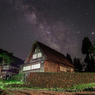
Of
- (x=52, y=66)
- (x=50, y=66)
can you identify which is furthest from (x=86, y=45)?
(x=50, y=66)

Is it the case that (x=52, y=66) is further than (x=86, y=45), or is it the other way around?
(x=86, y=45)

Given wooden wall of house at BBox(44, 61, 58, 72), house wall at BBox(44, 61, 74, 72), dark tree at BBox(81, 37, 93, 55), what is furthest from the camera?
dark tree at BBox(81, 37, 93, 55)

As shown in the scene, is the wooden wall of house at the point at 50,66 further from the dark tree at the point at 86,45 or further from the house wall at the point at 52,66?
the dark tree at the point at 86,45

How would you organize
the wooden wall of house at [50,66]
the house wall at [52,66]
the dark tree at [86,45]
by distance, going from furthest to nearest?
the dark tree at [86,45], the house wall at [52,66], the wooden wall of house at [50,66]

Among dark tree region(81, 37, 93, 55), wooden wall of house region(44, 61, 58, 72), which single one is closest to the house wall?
wooden wall of house region(44, 61, 58, 72)

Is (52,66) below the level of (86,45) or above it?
below

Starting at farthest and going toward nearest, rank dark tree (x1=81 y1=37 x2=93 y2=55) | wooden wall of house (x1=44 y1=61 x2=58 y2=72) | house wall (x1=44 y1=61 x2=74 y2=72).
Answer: dark tree (x1=81 y1=37 x2=93 y2=55), house wall (x1=44 y1=61 x2=74 y2=72), wooden wall of house (x1=44 y1=61 x2=58 y2=72)

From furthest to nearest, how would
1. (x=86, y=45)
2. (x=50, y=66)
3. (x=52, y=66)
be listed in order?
(x=86, y=45), (x=52, y=66), (x=50, y=66)

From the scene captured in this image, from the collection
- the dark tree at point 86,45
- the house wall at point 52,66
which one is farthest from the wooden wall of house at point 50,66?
the dark tree at point 86,45

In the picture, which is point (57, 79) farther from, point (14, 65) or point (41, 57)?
point (14, 65)

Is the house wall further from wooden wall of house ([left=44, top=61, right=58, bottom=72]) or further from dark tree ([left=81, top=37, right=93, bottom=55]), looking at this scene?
dark tree ([left=81, top=37, right=93, bottom=55])

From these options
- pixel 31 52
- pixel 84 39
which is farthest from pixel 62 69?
pixel 84 39

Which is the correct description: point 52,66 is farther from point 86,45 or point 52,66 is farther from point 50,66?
point 86,45

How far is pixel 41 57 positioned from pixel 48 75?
10130 mm
